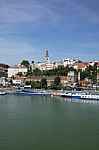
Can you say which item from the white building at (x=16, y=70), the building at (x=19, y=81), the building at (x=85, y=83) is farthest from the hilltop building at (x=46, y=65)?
the building at (x=85, y=83)

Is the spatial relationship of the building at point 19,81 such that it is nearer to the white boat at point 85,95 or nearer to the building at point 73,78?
the building at point 73,78

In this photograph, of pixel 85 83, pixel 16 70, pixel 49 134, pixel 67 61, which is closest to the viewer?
pixel 49 134

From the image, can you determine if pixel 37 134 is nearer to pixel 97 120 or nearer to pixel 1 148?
pixel 1 148

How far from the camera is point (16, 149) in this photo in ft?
20.9

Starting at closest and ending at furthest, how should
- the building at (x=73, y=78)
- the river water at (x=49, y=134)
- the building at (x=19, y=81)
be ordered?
1. the river water at (x=49, y=134)
2. the building at (x=73, y=78)
3. the building at (x=19, y=81)

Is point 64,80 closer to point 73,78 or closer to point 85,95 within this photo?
point 73,78

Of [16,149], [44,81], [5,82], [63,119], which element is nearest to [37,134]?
[16,149]

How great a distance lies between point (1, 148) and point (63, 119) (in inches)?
162

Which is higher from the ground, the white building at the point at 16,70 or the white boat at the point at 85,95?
the white building at the point at 16,70

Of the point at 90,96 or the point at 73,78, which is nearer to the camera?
the point at 90,96

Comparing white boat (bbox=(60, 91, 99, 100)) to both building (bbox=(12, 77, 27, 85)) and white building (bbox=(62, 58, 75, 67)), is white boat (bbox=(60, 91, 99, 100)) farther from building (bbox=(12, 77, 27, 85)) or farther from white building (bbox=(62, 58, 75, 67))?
white building (bbox=(62, 58, 75, 67))

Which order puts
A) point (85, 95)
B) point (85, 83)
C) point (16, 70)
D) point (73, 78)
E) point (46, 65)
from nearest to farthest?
1. point (85, 95)
2. point (85, 83)
3. point (73, 78)
4. point (46, 65)
5. point (16, 70)

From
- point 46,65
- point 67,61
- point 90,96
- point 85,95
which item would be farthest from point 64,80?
point 67,61

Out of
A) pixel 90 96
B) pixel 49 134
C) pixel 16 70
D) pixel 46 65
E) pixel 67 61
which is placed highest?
Result: pixel 67 61
